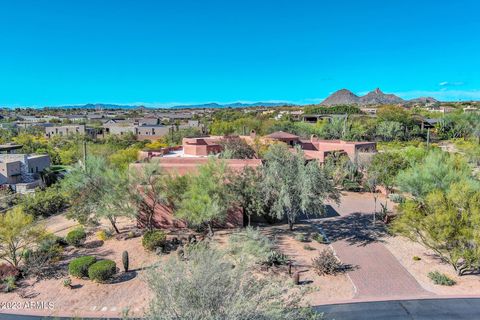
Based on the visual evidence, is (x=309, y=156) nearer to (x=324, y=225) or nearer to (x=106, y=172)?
(x=324, y=225)

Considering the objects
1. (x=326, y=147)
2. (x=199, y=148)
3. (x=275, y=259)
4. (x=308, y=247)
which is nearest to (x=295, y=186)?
(x=308, y=247)

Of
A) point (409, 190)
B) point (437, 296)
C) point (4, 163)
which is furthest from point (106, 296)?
point (4, 163)

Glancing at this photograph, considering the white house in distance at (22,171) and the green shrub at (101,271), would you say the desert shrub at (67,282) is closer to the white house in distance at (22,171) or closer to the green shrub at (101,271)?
the green shrub at (101,271)

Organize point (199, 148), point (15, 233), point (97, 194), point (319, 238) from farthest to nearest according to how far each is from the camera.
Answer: point (199, 148) < point (97, 194) < point (319, 238) < point (15, 233)

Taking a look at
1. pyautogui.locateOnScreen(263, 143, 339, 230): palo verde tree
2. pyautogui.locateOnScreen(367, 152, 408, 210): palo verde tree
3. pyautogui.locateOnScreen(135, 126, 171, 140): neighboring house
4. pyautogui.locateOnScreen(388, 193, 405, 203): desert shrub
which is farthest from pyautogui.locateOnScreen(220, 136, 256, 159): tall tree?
pyautogui.locateOnScreen(135, 126, 171, 140): neighboring house

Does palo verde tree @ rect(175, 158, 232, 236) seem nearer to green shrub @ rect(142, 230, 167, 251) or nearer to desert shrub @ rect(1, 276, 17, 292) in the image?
green shrub @ rect(142, 230, 167, 251)

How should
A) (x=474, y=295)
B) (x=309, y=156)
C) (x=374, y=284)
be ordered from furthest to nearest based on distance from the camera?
1. (x=309, y=156)
2. (x=374, y=284)
3. (x=474, y=295)

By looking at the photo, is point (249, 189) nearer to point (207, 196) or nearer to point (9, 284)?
point (207, 196)
